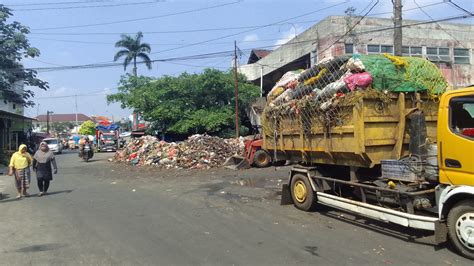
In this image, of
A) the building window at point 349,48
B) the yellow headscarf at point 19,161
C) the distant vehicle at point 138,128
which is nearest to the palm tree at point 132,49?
the distant vehicle at point 138,128

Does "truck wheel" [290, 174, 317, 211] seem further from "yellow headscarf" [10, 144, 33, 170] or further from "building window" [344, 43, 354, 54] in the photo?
"building window" [344, 43, 354, 54]

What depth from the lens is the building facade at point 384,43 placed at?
2842cm

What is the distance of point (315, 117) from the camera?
892cm

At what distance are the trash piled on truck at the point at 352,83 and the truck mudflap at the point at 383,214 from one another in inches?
56.8

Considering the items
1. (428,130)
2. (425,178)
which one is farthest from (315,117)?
(425,178)

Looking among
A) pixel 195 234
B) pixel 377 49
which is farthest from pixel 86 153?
pixel 195 234

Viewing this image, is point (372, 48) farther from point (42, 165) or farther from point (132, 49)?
point (132, 49)

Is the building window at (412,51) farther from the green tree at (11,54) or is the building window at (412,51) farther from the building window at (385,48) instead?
the green tree at (11,54)

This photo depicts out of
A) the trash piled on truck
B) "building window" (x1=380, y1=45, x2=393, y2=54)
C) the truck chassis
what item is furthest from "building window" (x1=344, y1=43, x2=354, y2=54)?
the truck chassis

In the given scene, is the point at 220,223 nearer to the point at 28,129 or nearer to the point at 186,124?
the point at 186,124

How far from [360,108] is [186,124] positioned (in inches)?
1021

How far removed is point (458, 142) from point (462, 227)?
1.14 meters

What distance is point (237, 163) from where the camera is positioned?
2106cm

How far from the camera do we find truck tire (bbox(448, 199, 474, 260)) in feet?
19.0
